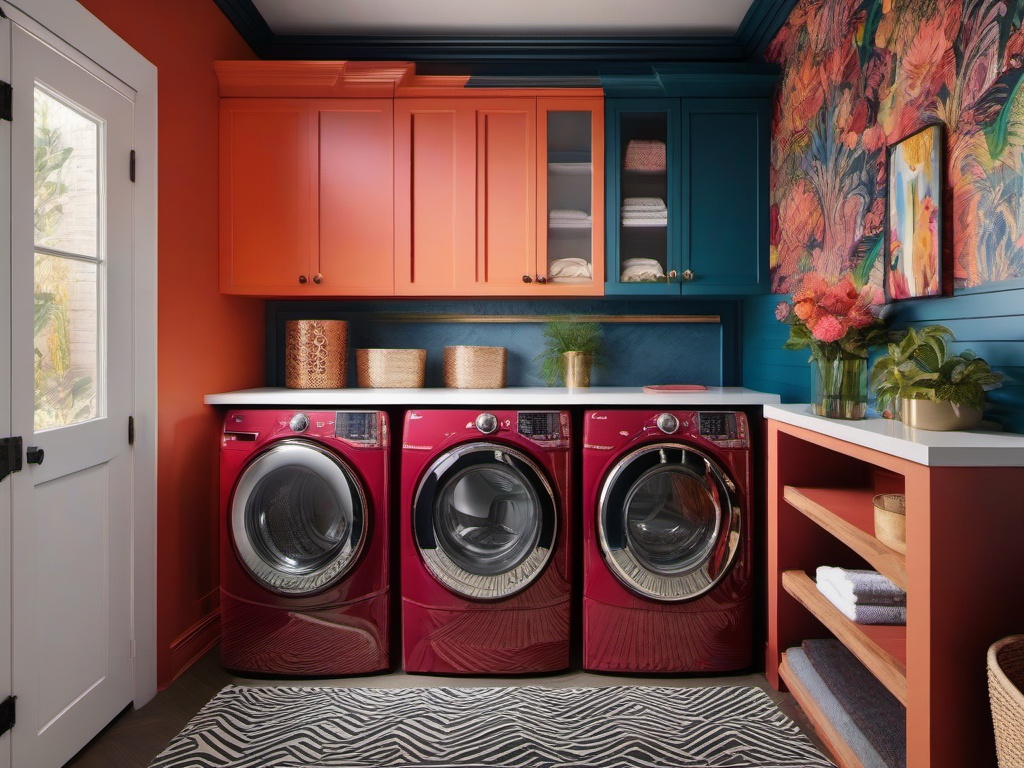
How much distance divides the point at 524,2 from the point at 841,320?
1762mm

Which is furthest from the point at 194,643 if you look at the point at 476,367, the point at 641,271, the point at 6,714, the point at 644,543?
the point at 641,271

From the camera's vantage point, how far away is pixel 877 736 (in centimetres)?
154

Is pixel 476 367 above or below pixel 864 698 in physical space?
above

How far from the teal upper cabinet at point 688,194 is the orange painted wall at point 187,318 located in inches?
61.3

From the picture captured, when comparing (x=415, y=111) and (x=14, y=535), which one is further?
(x=415, y=111)

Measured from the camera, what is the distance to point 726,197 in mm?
2637

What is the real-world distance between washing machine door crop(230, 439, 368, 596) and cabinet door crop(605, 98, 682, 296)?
1.31m

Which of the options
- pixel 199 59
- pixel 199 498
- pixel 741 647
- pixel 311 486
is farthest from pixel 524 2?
pixel 741 647

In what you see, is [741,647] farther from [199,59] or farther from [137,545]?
[199,59]

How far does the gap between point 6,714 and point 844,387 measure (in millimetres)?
2188

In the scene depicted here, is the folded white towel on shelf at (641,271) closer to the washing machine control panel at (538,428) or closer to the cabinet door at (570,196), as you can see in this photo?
the cabinet door at (570,196)

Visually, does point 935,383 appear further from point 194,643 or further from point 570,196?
point 194,643

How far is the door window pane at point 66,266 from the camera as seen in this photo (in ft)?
5.32

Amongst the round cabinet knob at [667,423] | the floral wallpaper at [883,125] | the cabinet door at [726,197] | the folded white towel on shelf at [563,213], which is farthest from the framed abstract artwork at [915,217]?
the folded white towel on shelf at [563,213]
